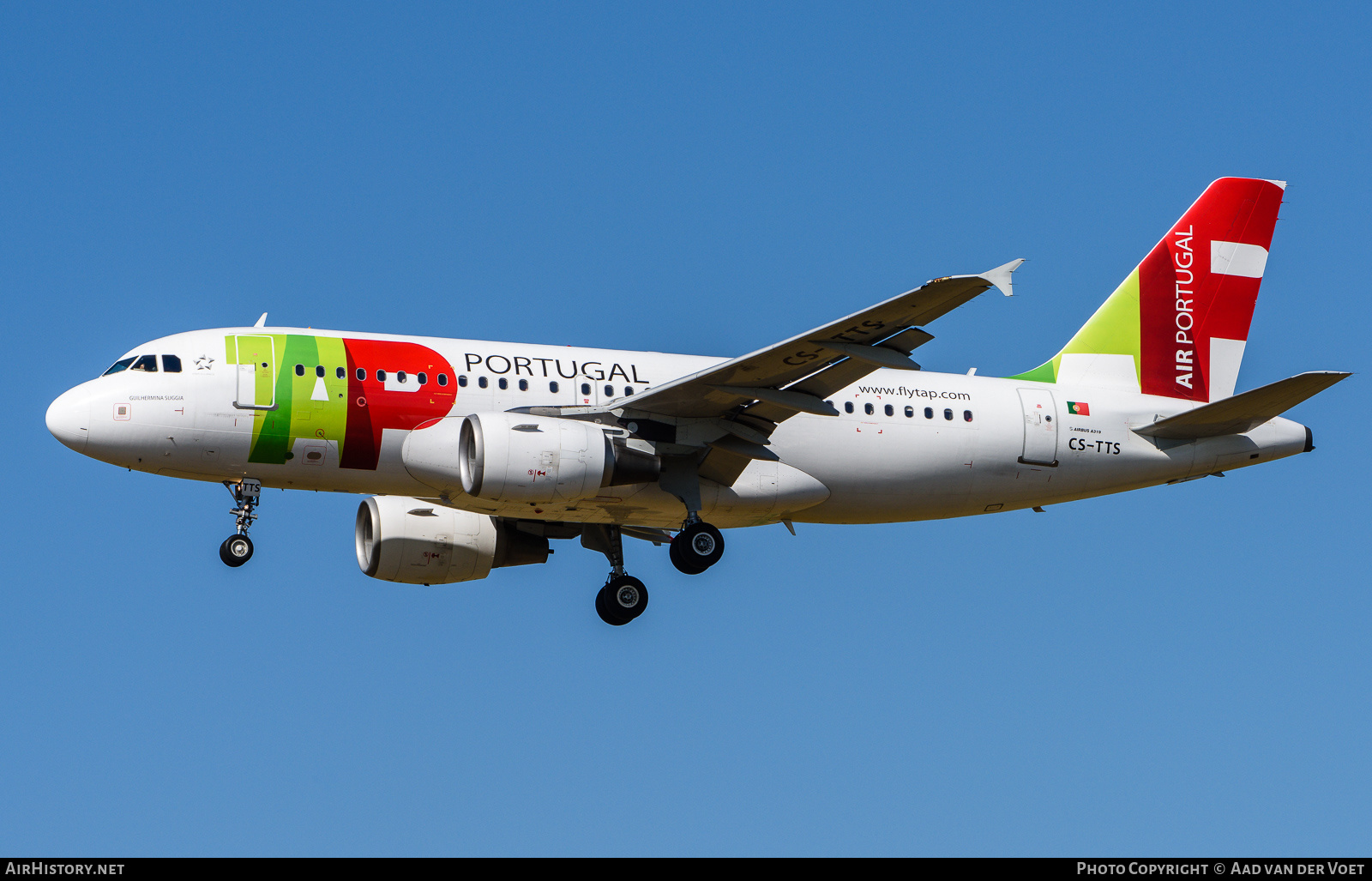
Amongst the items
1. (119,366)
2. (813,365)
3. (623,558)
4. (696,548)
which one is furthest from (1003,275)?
(119,366)

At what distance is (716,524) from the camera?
98.7ft

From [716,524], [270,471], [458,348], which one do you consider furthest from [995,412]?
[270,471]

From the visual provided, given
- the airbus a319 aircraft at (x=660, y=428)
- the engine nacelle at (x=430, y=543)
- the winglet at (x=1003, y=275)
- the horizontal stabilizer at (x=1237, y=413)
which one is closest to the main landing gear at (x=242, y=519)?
the airbus a319 aircraft at (x=660, y=428)

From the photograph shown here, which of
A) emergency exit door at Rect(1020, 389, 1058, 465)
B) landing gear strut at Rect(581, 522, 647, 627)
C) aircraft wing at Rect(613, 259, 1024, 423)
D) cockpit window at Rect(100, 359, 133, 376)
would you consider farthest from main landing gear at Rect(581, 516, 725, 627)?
cockpit window at Rect(100, 359, 133, 376)

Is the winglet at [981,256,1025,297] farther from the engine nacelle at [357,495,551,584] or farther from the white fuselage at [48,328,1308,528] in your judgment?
the engine nacelle at [357,495,551,584]

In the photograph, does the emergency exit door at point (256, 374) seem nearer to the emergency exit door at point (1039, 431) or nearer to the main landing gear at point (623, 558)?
the main landing gear at point (623, 558)

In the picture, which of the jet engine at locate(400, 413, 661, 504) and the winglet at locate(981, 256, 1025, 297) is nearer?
the winglet at locate(981, 256, 1025, 297)

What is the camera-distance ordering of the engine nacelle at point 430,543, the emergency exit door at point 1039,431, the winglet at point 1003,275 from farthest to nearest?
the engine nacelle at point 430,543, the emergency exit door at point 1039,431, the winglet at point 1003,275

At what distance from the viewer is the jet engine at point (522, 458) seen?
86.3ft

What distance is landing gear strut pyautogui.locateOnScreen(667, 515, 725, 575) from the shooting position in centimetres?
2797

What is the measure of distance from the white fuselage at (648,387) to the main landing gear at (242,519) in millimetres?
289

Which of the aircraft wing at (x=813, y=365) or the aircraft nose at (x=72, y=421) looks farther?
the aircraft nose at (x=72, y=421)

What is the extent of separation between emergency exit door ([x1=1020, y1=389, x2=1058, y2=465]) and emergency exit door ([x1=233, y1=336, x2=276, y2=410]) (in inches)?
545

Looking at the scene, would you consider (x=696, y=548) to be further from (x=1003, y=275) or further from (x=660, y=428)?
(x=1003, y=275)
